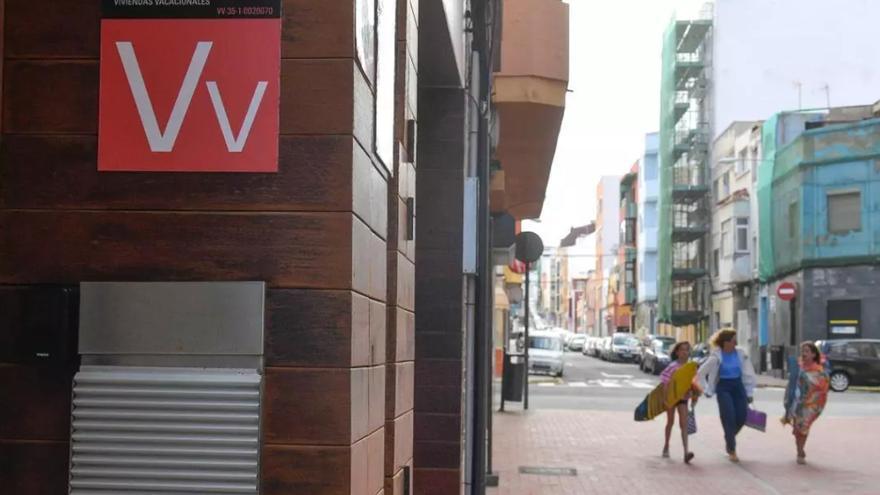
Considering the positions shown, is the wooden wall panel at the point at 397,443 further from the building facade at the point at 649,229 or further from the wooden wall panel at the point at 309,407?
the building facade at the point at 649,229

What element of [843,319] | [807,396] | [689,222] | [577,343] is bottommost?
[807,396]

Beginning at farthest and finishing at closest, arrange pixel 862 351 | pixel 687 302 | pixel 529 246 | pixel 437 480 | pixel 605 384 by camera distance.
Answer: pixel 687 302
pixel 605 384
pixel 862 351
pixel 529 246
pixel 437 480

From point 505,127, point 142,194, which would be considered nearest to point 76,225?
point 142,194

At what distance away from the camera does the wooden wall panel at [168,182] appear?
3689mm

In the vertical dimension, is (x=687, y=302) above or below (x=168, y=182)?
above

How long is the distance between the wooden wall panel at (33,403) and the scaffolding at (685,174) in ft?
199

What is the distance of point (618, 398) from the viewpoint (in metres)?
28.2

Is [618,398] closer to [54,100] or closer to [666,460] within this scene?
[666,460]

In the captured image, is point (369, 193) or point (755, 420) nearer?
point (369, 193)

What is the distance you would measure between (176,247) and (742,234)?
2093 inches

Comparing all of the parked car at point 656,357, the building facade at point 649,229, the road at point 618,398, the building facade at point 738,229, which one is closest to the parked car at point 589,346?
the building facade at point 649,229

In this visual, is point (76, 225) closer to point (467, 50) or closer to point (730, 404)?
point (467, 50)

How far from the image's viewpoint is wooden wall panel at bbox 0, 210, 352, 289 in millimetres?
3680

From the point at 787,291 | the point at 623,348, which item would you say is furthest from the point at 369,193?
the point at 623,348
